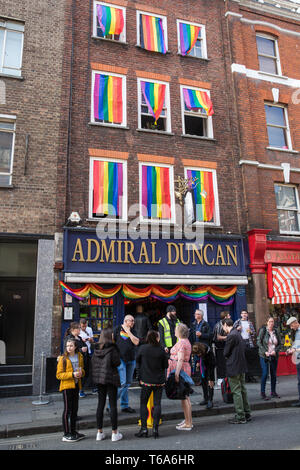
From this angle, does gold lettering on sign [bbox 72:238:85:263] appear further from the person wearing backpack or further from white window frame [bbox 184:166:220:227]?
the person wearing backpack

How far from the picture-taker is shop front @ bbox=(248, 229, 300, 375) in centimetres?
1249

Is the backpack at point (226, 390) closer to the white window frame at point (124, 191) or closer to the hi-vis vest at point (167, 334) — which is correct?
the hi-vis vest at point (167, 334)

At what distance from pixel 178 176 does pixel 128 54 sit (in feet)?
16.7

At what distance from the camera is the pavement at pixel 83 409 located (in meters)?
6.82

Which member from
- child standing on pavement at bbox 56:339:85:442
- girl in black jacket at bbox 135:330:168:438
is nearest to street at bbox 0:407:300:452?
child standing on pavement at bbox 56:339:85:442

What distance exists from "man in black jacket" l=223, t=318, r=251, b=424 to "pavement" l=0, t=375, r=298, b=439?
914mm

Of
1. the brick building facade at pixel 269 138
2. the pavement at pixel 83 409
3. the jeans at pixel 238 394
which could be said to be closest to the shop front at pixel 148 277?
the brick building facade at pixel 269 138

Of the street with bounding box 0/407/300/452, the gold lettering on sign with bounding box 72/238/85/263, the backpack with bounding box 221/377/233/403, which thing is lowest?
the street with bounding box 0/407/300/452

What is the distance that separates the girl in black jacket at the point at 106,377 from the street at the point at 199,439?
0.27m

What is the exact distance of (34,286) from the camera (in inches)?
428

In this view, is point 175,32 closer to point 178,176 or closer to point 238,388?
point 178,176

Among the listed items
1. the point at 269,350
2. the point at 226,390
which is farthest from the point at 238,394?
the point at 269,350
